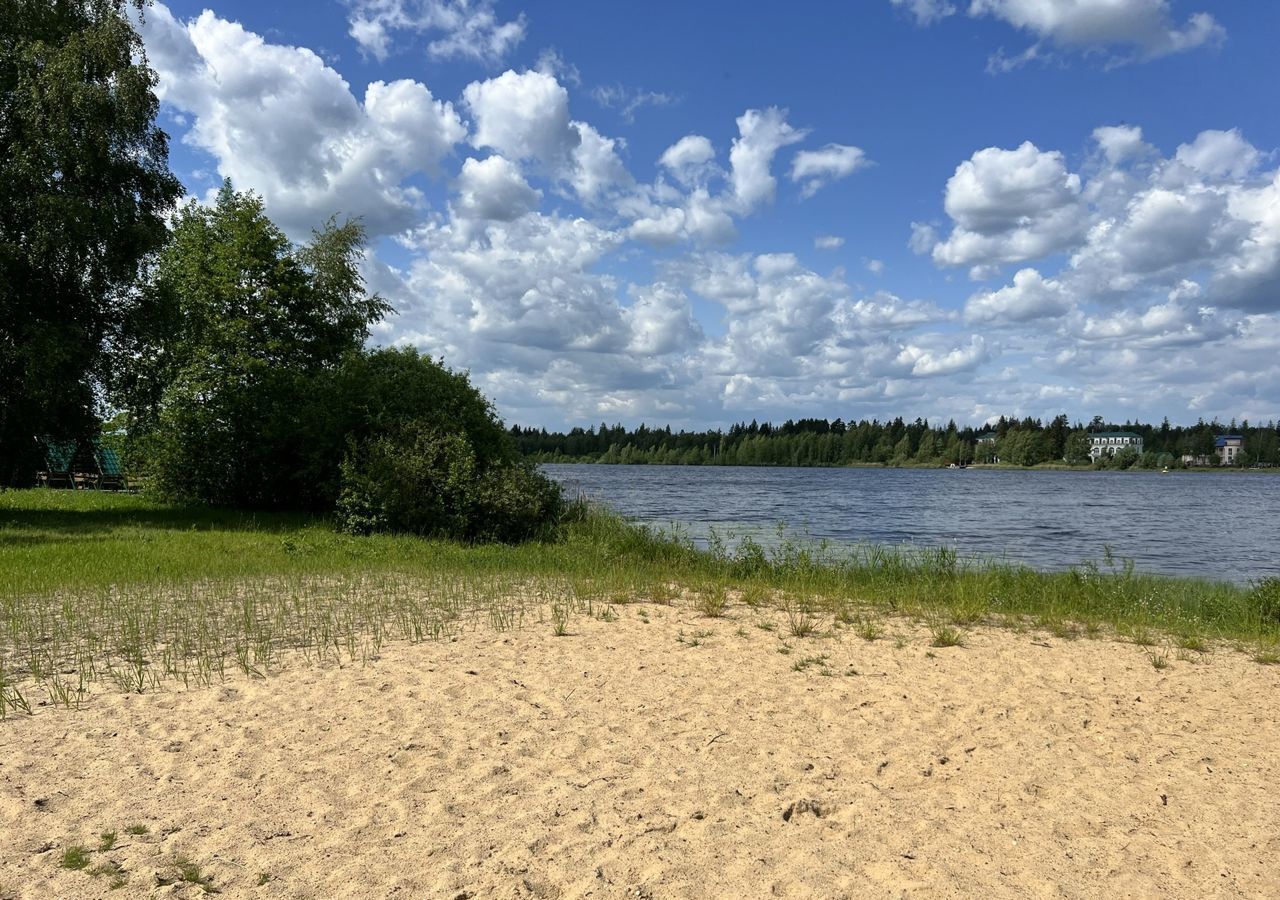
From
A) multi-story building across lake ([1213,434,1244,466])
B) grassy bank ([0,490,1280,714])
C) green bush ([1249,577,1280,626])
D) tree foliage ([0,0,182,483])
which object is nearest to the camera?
grassy bank ([0,490,1280,714])

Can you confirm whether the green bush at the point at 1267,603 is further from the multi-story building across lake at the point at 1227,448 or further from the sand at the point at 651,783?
the multi-story building across lake at the point at 1227,448

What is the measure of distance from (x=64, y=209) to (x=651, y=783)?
21275 millimetres

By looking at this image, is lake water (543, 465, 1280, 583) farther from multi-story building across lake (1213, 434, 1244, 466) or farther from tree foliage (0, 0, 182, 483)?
multi-story building across lake (1213, 434, 1244, 466)

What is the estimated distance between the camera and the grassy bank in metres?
8.52

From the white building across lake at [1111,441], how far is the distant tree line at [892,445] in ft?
8.32

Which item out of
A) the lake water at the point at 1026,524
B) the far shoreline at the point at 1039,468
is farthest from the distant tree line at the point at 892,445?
the lake water at the point at 1026,524

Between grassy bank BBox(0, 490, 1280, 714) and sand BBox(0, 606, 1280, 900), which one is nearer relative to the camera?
sand BBox(0, 606, 1280, 900)

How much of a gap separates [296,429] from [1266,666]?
22667 mm

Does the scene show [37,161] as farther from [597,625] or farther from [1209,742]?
[1209,742]

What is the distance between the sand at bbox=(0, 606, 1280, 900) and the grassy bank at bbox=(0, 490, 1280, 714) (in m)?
1.26

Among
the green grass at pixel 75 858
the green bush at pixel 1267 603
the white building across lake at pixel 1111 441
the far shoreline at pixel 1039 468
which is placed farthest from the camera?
the white building across lake at pixel 1111 441

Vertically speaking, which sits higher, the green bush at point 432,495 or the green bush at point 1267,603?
the green bush at point 432,495

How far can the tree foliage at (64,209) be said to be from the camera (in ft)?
64.6

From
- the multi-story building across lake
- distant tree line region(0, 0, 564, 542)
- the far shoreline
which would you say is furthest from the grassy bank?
the multi-story building across lake
